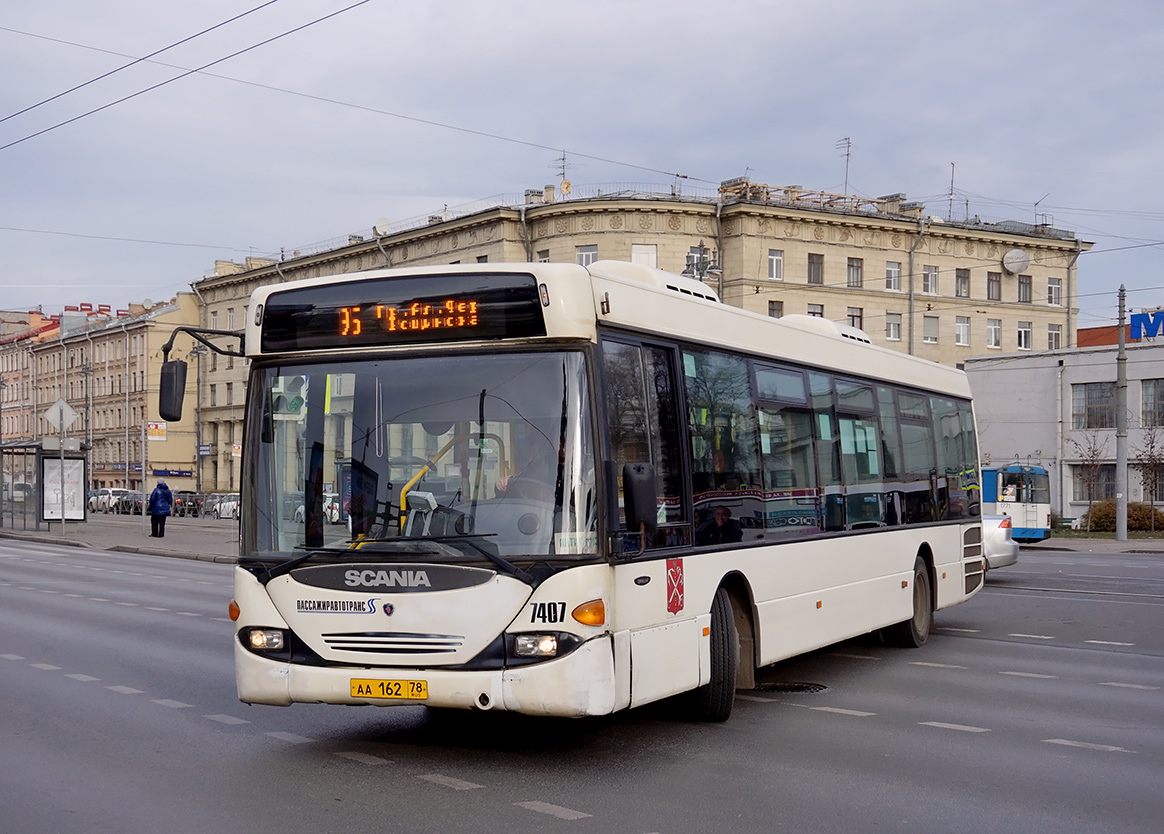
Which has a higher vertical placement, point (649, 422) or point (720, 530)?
point (649, 422)

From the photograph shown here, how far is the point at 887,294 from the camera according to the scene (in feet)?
213

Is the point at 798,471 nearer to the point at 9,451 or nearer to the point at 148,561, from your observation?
the point at 148,561

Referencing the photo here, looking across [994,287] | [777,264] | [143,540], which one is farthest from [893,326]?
[143,540]

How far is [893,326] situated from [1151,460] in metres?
18.0

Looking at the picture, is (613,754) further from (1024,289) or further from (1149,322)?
(1024,289)

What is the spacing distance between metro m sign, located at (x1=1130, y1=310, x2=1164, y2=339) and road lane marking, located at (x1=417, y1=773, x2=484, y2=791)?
51497 mm

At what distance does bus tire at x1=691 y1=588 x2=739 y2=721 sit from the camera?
902 centimetres

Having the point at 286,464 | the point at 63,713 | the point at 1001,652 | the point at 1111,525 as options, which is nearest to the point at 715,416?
the point at 286,464

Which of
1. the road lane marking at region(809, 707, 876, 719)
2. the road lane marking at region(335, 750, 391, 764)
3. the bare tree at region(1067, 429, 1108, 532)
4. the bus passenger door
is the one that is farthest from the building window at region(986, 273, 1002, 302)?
the road lane marking at region(335, 750, 391, 764)

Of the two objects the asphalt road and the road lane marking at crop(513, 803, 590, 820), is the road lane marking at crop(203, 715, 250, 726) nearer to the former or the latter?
the asphalt road

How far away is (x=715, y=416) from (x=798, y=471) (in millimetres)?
1671

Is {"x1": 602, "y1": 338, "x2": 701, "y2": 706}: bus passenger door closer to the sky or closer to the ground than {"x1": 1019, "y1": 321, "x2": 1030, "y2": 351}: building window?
closer to the ground

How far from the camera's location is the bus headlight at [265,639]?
7.83m

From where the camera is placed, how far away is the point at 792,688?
11.1m
